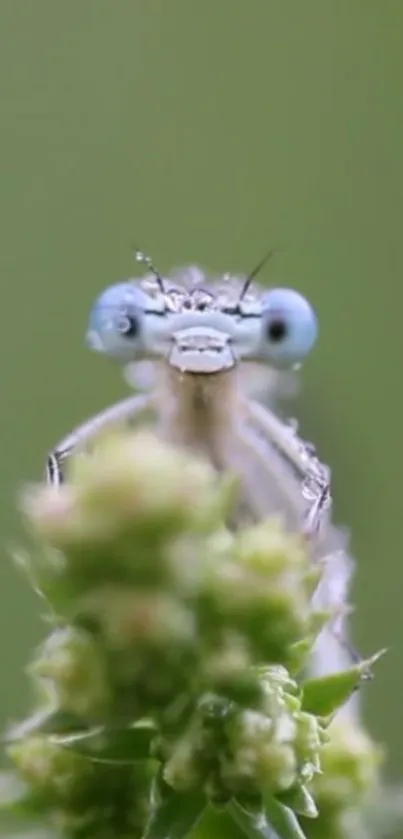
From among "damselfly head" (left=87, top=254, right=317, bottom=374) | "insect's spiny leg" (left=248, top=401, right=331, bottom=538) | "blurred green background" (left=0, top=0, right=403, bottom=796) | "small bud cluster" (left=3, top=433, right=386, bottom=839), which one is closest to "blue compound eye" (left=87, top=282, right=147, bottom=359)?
"damselfly head" (left=87, top=254, right=317, bottom=374)

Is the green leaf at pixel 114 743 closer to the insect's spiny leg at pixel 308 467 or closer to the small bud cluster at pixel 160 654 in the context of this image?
the small bud cluster at pixel 160 654

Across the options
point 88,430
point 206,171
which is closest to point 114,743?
point 88,430

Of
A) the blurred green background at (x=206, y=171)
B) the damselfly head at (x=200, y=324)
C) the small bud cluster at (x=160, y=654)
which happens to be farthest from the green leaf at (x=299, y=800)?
the blurred green background at (x=206, y=171)

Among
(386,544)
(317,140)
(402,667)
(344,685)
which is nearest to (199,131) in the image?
(317,140)

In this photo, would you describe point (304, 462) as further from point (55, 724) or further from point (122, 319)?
point (55, 724)

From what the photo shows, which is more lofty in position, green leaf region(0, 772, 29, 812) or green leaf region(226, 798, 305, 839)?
Result: green leaf region(0, 772, 29, 812)

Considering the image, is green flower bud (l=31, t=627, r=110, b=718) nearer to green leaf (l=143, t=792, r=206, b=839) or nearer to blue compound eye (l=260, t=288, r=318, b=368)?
green leaf (l=143, t=792, r=206, b=839)
